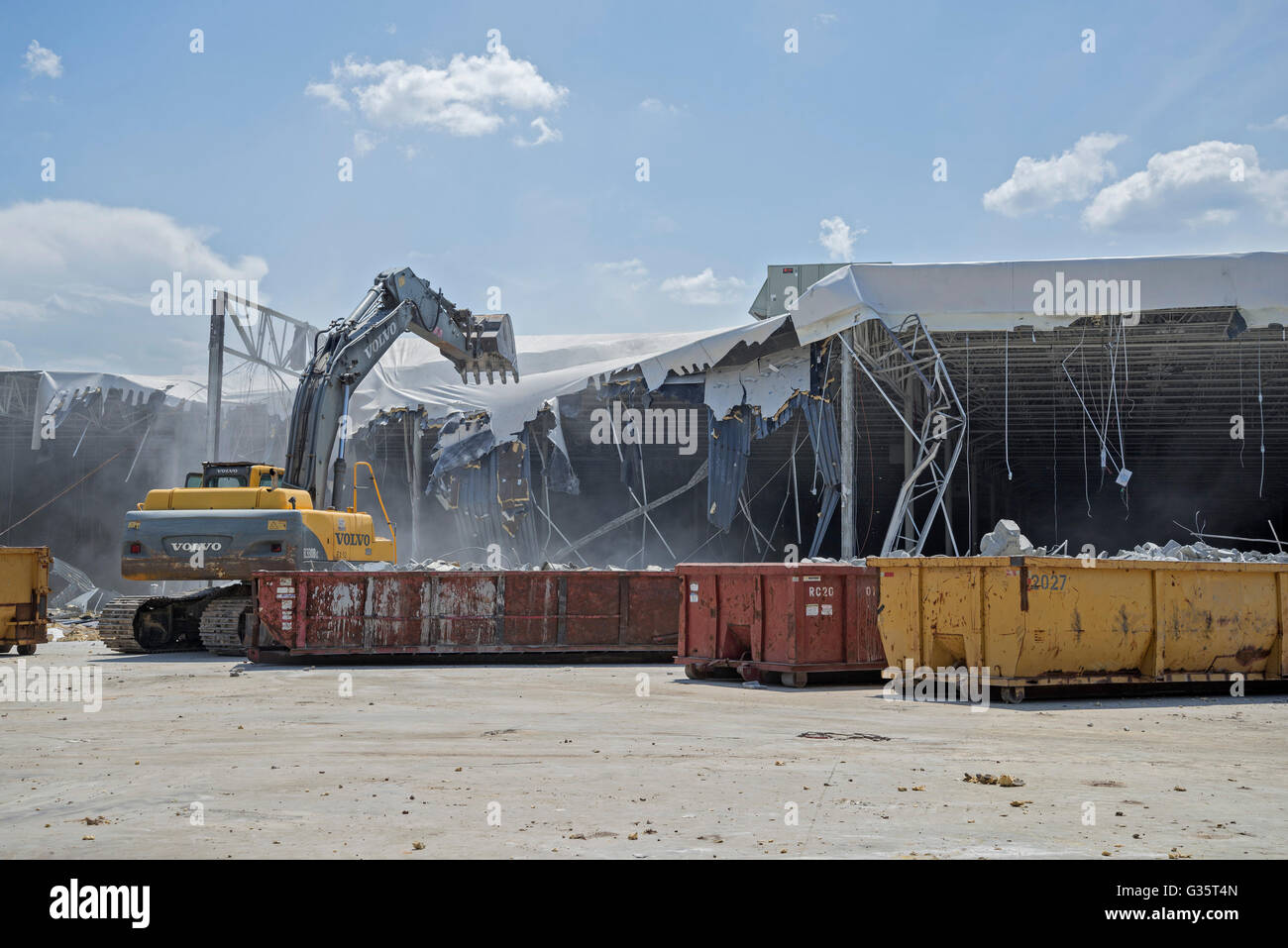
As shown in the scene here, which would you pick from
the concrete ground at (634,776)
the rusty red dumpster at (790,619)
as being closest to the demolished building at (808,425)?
the rusty red dumpster at (790,619)

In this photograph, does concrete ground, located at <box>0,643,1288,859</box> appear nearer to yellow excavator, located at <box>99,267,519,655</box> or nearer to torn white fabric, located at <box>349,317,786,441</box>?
yellow excavator, located at <box>99,267,519,655</box>

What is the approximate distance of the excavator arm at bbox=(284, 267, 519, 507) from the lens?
18.4m

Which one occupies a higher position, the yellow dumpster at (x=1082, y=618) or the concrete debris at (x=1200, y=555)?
the concrete debris at (x=1200, y=555)

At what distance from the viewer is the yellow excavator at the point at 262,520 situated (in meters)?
17.2

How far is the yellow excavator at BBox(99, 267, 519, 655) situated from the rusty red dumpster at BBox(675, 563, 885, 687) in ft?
21.6

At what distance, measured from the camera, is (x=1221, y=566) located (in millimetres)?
12836

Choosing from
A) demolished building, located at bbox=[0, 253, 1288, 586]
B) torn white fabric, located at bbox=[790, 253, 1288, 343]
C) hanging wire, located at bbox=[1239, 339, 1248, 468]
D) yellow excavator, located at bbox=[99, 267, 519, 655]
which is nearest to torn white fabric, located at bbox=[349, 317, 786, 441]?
demolished building, located at bbox=[0, 253, 1288, 586]

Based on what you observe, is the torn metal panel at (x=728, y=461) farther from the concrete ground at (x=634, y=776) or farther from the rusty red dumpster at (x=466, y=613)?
the concrete ground at (x=634, y=776)

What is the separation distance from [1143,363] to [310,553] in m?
18.8

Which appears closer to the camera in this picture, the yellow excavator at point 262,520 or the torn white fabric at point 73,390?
the yellow excavator at point 262,520

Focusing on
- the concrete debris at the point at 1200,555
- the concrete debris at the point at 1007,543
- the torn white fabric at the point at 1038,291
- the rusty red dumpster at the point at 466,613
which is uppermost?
the torn white fabric at the point at 1038,291

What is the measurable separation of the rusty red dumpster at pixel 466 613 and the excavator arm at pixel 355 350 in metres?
2.47
